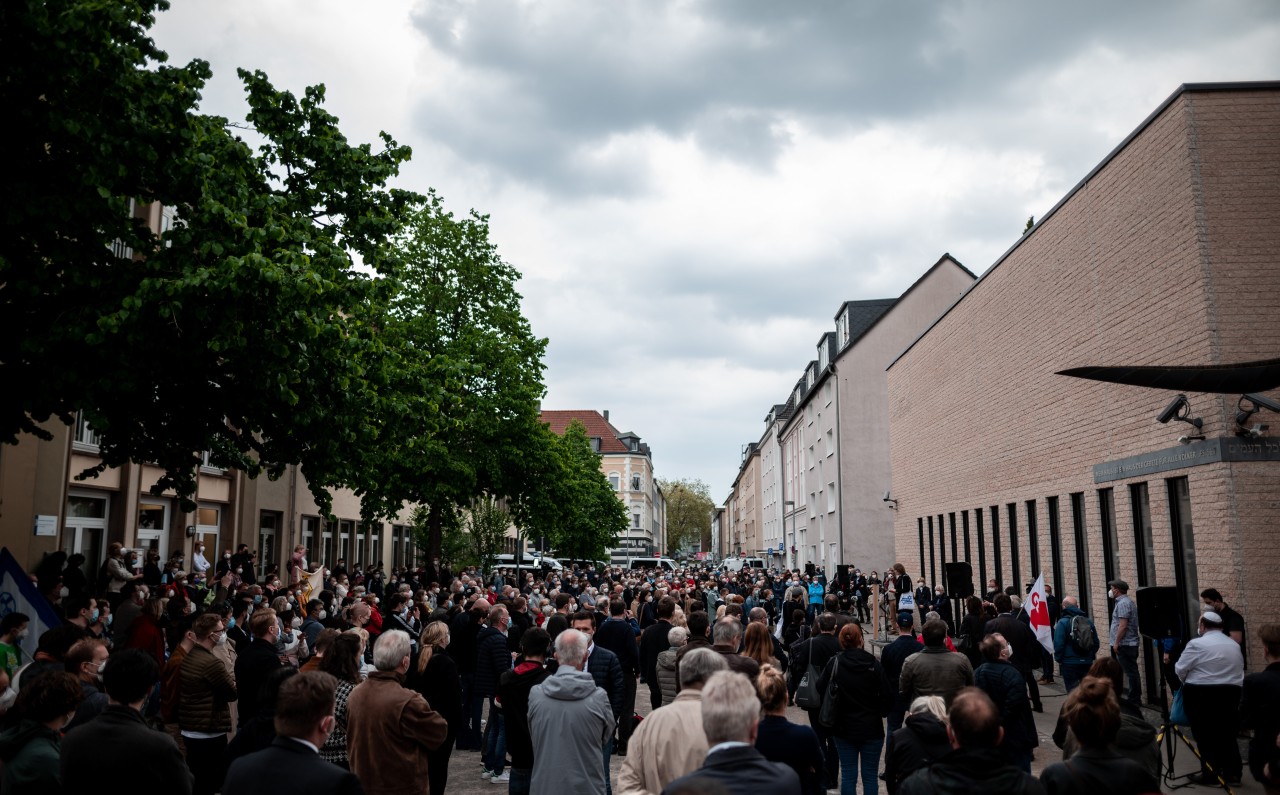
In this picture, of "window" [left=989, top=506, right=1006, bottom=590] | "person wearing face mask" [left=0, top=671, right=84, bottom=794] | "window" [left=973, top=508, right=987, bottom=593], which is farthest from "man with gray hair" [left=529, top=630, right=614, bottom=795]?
"window" [left=973, top=508, right=987, bottom=593]

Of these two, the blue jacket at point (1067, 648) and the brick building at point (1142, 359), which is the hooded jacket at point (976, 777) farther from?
the brick building at point (1142, 359)

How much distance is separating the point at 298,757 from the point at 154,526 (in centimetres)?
1963

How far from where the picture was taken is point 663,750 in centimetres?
471

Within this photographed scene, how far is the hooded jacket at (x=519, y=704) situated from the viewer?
7.09 m

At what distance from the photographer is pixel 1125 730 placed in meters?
5.27

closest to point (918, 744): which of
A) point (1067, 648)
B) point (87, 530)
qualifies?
point (1067, 648)

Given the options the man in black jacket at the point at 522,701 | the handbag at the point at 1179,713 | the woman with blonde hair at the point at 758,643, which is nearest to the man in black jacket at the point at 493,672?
the man in black jacket at the point at 522,701

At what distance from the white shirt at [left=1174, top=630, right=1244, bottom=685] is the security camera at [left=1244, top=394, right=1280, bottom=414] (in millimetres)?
3816

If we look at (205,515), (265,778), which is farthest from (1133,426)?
(205,515)

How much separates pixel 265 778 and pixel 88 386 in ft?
25.4

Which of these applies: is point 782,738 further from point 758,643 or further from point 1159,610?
point 1159,610

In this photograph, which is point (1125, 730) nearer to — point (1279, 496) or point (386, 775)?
point (386, 775)

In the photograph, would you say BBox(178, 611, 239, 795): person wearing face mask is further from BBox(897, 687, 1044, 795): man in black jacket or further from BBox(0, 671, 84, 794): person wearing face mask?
BBox(897, 687, 1044, 795): man in black jacket

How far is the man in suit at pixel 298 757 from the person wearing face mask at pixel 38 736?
133cm
